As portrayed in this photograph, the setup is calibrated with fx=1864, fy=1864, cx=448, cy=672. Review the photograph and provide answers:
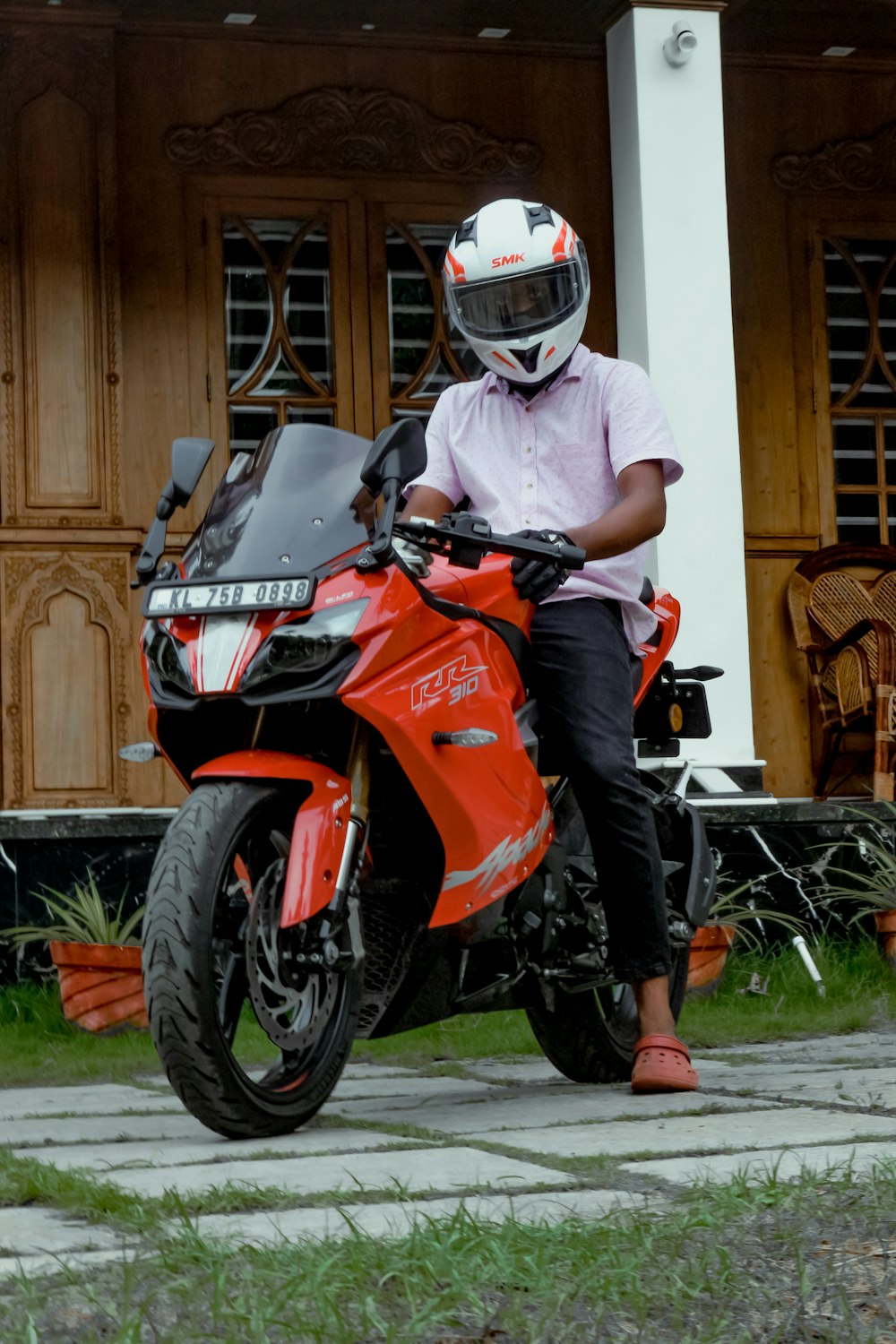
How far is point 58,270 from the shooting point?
7.88 metres

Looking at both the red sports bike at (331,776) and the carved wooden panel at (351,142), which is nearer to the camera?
the red sports bike at (331,776)

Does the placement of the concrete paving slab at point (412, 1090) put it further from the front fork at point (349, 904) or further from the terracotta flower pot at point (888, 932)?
the terracotta flower pot at point (888, 932)

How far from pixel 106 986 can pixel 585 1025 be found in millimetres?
1757

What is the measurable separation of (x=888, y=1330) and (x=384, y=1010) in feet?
5.12

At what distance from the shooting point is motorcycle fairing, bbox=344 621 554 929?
289cm

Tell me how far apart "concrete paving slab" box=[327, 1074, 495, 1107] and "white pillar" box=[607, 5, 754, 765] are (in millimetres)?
3102

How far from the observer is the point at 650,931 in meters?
3.41

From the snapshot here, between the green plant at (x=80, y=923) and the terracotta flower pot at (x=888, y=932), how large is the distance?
2.21 m

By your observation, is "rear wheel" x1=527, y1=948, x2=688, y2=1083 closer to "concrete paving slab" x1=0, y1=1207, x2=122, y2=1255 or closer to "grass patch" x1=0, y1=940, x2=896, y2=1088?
"grass patch" x1=0, y1=940, x2=896, y2=1088

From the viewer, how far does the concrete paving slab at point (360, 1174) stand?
220cm

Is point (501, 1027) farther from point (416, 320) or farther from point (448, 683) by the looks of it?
point (416, 320)

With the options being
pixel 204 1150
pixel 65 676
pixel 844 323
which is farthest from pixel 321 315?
pixel 204 1150

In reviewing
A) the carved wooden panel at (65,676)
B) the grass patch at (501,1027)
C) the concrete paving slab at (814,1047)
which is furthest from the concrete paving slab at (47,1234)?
the carved wooden panel at (65,676)

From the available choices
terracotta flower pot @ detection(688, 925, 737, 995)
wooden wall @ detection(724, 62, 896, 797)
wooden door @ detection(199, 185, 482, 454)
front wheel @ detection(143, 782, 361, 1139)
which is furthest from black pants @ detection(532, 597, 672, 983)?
wooden wall @ detection(724, 62, 896, 797)
